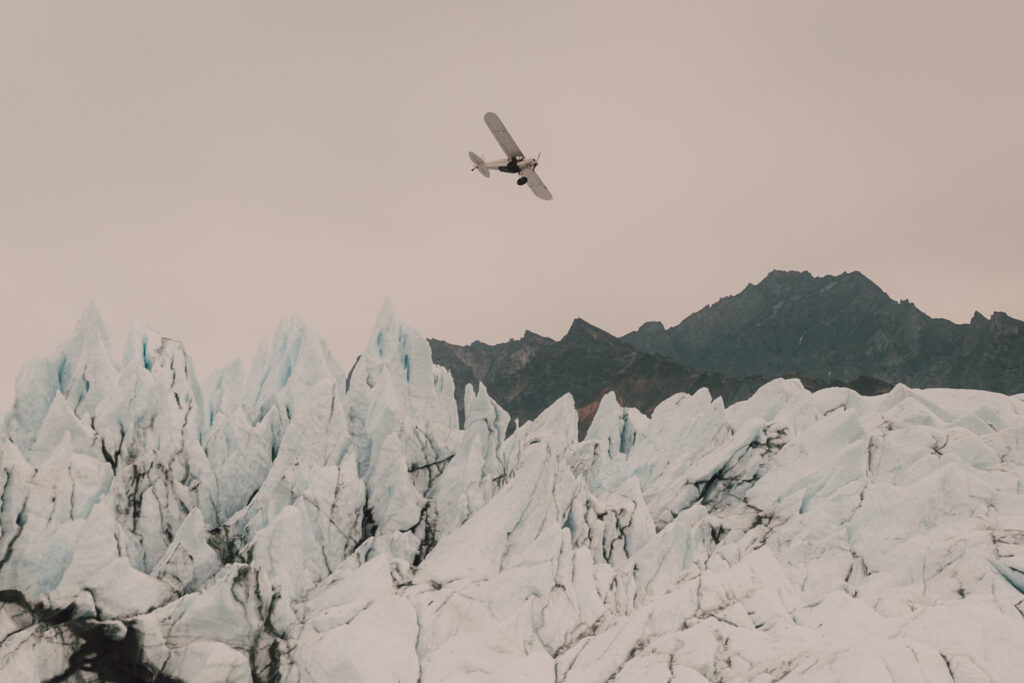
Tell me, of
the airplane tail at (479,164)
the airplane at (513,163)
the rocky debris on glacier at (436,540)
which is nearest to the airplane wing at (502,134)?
the airplane at (513,163)

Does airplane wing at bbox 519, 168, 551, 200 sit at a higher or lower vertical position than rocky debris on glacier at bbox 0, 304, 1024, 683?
higher

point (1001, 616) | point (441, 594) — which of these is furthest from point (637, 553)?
point (1001, 616)

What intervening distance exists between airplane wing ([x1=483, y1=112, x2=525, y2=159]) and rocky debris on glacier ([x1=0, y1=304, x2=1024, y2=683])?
47.1ft

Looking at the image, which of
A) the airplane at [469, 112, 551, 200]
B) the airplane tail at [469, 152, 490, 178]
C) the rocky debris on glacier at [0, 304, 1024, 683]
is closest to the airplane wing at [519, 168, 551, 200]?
the airplane at [469, 112, 551, 200]

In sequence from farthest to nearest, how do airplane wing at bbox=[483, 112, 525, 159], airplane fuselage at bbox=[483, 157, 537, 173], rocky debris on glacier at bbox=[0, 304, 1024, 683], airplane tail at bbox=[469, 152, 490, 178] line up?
1. airplane tail at bbox=[469, 152, 490, 178]
2. airplane fuselage at bbox=[483, 157, 537, 173]
3. airplane wing at bbox=[483, 112, 525, 159]
4. rocky debris on glacier at bbox=[0, 304, 1024, 683]

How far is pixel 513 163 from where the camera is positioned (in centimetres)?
3450

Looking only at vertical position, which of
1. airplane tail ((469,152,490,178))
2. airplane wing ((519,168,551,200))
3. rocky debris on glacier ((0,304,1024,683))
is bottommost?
rocky debris on glacier ((0,304,1024,683))

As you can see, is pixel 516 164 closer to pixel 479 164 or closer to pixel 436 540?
pixel 479 164

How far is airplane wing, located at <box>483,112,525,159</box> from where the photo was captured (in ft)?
106

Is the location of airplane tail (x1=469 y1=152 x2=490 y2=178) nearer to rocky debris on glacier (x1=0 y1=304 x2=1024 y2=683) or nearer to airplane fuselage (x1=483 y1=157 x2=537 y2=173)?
airplane fuselage (x1=483 y1=157 x2=537 y2=173)

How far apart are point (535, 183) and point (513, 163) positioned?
91.5 inches

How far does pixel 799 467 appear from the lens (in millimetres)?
42938

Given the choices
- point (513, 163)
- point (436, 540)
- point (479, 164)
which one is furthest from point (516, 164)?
point (436, 540)

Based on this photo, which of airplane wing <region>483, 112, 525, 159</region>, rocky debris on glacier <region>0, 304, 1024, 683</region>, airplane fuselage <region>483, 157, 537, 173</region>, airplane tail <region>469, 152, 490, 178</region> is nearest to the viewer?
rocky debris on glacier <region>0, 304, 1024, 683</region>
